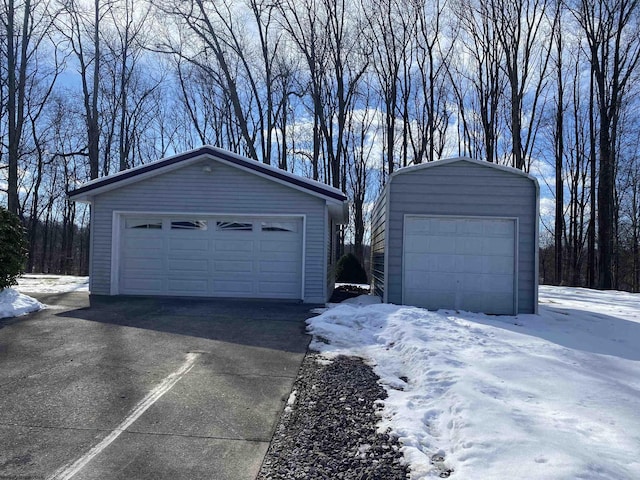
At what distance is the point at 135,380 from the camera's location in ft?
13.9

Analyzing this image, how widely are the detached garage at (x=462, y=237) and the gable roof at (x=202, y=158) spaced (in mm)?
1669

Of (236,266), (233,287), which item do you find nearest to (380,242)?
(236,266)

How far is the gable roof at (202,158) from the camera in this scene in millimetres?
9992

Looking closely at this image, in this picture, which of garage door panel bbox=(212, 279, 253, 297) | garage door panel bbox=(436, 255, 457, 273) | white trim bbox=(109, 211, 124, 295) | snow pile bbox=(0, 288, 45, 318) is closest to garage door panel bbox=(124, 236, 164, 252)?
white trim bbox=(109, 211, 124, 295)

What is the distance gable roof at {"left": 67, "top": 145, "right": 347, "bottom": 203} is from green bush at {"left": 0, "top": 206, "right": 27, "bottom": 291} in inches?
75.6

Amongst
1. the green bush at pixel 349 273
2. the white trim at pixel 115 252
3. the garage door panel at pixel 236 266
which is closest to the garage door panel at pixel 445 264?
the garage door panel at pixel 236 266

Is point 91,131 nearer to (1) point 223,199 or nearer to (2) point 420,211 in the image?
A: (1) point 223,199

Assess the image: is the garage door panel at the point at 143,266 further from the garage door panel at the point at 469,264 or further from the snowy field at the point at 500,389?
the garage door panel at the point at 469,264

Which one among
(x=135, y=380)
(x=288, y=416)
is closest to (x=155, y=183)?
(x=135, y=380)

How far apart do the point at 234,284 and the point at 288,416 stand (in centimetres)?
701

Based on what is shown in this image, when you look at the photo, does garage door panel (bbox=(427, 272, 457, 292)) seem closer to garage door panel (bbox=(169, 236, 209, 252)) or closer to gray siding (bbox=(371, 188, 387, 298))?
gray siding (bbox=(371, 188, 387, 298))

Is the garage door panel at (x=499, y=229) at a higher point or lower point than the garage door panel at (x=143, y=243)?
higher

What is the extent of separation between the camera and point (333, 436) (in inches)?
125

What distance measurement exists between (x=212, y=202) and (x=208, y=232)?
0.74m
